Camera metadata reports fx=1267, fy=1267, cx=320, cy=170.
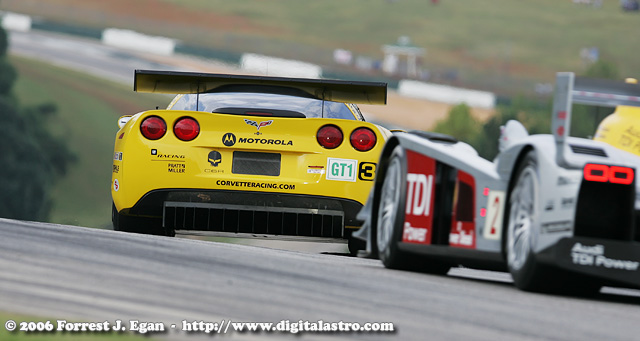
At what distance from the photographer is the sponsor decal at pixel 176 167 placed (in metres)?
8.27

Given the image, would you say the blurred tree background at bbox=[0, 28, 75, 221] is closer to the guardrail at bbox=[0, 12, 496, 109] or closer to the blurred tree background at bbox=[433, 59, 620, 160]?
the guardrail at bbox=[0, 12, 496, 109]

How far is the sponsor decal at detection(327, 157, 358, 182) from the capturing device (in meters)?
8.33

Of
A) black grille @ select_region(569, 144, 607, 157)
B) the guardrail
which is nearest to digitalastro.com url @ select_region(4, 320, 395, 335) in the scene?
black grille @ select_region(569, 144, 607, 157)

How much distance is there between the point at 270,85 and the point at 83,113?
83.5 metres

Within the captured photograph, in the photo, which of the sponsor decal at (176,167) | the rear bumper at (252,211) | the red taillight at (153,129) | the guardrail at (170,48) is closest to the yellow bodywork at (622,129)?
the rear bumper at (252,211)

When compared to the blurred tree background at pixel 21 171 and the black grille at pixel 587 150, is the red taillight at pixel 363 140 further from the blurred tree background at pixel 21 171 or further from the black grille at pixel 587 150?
the blurred tree background at pixel 21 171

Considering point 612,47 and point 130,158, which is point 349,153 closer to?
point 130,158

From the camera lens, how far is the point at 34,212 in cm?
7175

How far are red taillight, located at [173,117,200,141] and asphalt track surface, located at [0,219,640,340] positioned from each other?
4.87 ft

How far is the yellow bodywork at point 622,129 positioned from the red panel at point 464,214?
0.67 meters

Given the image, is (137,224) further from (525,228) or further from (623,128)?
(623,128)

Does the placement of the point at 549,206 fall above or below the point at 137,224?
above

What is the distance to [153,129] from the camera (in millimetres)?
8344

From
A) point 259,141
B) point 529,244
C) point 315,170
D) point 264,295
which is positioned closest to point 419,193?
point 529,244
